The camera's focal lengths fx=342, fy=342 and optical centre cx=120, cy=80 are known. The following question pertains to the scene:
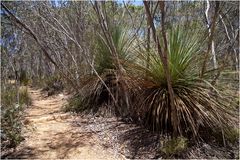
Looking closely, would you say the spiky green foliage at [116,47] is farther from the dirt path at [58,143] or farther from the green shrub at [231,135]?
the green shrub at [231,135]

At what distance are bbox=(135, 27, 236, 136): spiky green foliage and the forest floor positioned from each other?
0.27 meters

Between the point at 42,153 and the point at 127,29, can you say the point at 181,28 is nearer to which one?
the point at 127,29

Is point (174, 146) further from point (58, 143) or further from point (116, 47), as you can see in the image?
point (116, 47)

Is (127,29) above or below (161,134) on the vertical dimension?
above

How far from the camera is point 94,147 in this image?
16.2 feet

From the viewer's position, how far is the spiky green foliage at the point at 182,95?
4.73 meters

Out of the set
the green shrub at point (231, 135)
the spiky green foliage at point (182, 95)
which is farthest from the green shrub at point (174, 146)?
the green shrub at point (231, 135)

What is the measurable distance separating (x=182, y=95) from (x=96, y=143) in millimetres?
1452

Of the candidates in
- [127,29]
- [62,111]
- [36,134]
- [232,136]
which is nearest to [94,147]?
[36,134]

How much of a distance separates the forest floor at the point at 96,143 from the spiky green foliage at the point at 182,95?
27cm

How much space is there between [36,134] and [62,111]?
1872mm

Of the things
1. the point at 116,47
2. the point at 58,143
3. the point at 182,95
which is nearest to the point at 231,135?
the point at 182,95

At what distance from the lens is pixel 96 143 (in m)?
5.08

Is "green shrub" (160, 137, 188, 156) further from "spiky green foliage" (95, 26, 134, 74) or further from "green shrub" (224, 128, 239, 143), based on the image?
"spiky green foliage" (95, 26, 134, 74)
